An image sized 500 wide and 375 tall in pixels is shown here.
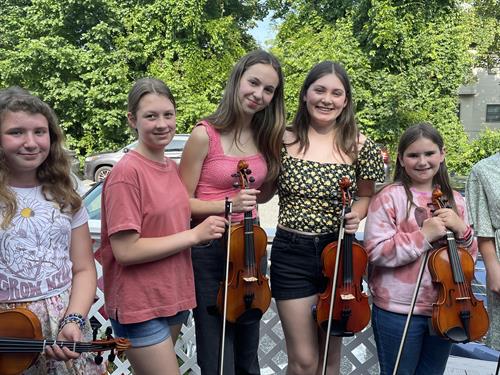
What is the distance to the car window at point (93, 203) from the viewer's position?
13.0ft

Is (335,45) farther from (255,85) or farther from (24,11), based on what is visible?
(255,85)

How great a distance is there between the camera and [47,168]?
69.8 inches

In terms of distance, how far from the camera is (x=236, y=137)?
216cm

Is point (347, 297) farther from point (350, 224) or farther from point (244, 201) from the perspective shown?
point (244, 201)

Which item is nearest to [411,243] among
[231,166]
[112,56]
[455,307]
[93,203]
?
[455,307]

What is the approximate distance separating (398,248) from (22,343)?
1.44 m

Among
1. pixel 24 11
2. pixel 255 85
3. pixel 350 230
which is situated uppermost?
pixel 24 11

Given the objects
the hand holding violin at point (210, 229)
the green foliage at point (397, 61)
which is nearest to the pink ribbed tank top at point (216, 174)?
the hand holding violin at point (210, 229)

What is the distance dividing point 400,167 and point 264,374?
1705 millimetres

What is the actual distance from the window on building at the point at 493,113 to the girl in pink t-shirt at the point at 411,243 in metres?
23.8

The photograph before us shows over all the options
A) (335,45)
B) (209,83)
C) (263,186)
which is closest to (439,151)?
(263,186)

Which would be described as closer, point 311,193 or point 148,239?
point 148,239

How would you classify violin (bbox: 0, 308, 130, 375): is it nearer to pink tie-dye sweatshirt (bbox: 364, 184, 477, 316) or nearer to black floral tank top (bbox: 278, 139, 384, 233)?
black floral tank top (bbox: 278, 139, 384, 233)

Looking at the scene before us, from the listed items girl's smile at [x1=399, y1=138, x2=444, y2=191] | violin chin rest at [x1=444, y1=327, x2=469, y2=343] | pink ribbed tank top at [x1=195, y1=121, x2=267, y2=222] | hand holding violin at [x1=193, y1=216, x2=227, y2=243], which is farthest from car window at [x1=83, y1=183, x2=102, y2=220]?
violin chin rest at [x1=444, y1=327, x2=469, y2=343]
